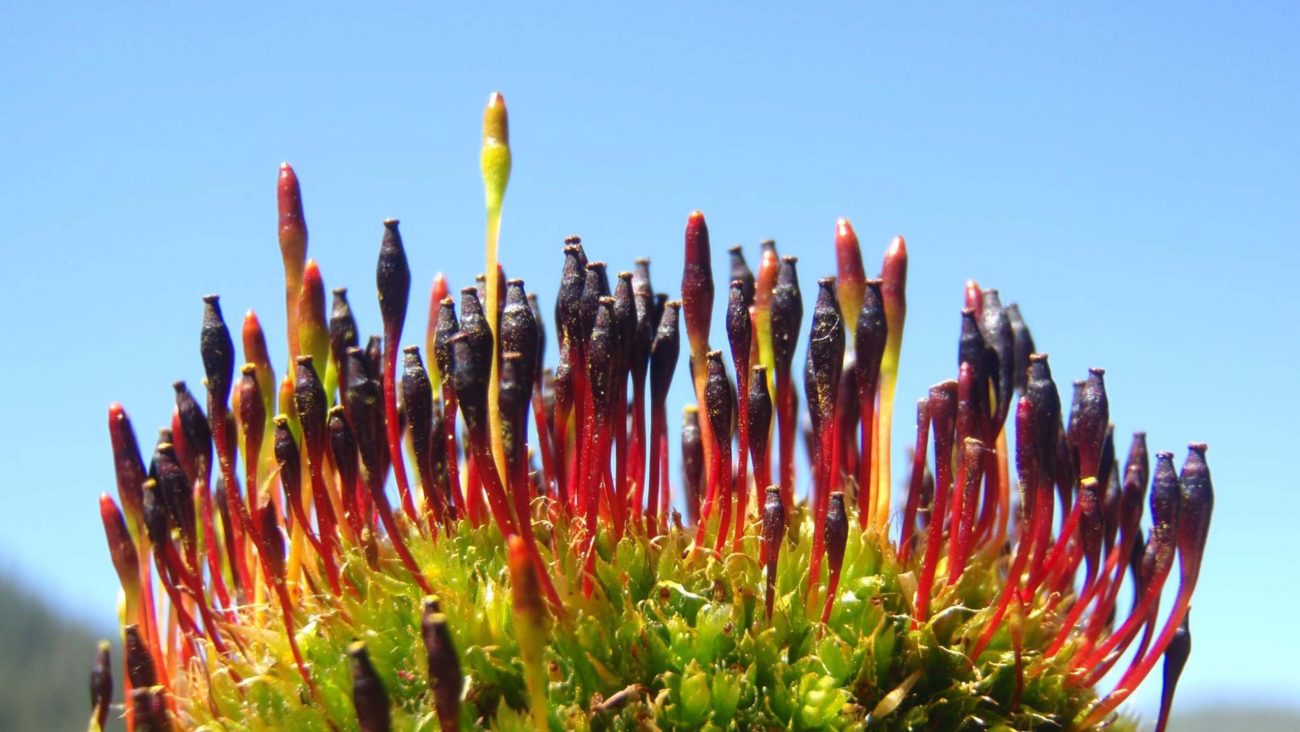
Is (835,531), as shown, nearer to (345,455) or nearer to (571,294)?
(571,294)

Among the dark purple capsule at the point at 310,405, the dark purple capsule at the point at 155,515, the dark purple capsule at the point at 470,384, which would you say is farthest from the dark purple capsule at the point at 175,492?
the dark purple capsule at the point at 470,384

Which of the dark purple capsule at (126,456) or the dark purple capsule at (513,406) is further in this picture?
the dark purple capsule at (126,456)

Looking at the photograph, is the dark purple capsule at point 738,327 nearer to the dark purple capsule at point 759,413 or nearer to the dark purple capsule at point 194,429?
the dark purple capsule at point 759,413

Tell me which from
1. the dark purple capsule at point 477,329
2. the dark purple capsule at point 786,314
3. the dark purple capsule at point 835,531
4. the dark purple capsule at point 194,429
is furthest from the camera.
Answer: the dark purple capsule at point 194,429

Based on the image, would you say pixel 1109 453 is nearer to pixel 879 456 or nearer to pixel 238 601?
pixel 879 456

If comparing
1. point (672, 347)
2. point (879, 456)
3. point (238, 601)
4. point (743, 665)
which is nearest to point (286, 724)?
point (238, 601)

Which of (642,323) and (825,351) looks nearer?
(825,351)

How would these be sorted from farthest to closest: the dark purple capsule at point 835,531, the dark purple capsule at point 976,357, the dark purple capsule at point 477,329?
the dark purple capsule at point 976,357 → the dark purple capsule at point 477,329 → the dark purple capsule at point 835,531

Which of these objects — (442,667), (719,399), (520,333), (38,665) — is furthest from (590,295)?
(38,665)

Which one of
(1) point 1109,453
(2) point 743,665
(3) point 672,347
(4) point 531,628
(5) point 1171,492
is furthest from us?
(1) point 1109,453

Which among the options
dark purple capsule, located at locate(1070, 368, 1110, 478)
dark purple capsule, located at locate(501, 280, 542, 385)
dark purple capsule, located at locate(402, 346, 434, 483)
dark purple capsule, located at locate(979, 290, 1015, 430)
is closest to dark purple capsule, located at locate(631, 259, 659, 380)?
dark purple capsule, located at locate(501, 280, 542, 385)

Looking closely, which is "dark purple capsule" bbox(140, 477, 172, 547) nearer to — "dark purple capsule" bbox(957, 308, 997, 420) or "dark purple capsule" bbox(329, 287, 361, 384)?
"dark purple capsule" bbox(329, 287, 361, 384)
